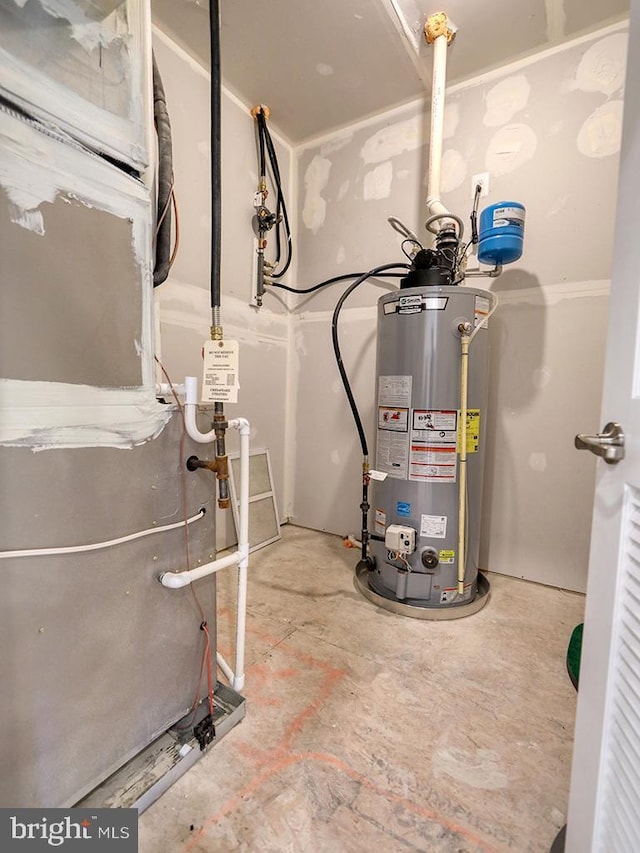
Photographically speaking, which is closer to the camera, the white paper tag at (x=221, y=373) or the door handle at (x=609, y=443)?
the door handle at (x=609, y=443)

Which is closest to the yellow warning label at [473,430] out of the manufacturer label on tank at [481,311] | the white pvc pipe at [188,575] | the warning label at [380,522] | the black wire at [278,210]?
the manufacturer label on tank at [481,311]

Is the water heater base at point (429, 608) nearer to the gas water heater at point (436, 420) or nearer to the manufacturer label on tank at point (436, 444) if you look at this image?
the gas water heater at point (436, 420)

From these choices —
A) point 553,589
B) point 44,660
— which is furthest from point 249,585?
point 553,589

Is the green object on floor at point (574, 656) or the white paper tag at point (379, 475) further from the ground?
the white paper tag at point (379, 475)

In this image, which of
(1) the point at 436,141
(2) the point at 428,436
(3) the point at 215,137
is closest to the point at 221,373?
(3) the point at 215,137

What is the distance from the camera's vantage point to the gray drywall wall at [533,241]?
1.82 metres

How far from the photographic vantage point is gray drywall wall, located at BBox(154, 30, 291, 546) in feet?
Answer: 6.24

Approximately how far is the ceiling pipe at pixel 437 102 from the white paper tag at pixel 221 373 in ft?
4.34

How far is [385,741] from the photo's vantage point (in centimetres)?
109

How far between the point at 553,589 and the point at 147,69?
2.63 metres

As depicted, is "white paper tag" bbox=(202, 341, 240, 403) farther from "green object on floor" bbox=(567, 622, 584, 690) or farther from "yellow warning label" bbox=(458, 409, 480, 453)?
"green object on floor" bbox=(567, 622, 584, 690)

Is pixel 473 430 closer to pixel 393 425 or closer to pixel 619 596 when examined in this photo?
pixel 393 425

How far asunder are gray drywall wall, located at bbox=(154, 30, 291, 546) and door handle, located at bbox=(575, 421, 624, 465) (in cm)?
183

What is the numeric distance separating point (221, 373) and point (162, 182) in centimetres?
59
